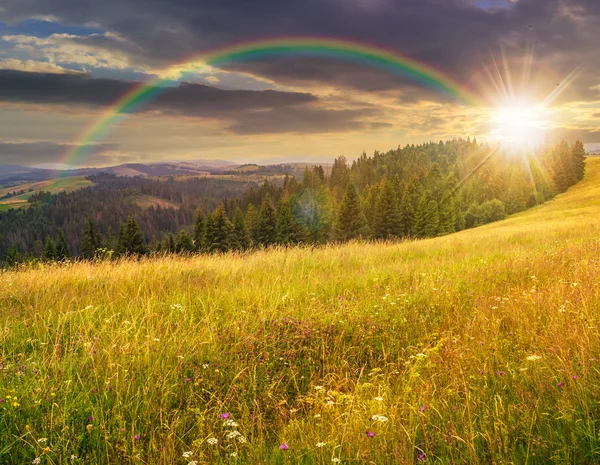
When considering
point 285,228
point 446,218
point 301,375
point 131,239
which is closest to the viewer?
point 301,375

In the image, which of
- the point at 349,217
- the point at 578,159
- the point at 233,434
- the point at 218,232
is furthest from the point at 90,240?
the point at 578,159

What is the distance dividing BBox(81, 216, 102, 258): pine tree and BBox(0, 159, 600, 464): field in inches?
2046

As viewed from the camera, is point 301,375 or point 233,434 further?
point 301,375

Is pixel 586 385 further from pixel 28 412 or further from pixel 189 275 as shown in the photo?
pixel 189 275

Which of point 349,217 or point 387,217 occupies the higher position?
point 349,217

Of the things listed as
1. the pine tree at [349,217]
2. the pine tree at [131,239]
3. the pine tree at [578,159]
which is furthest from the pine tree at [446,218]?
the pine tree at [131,239]

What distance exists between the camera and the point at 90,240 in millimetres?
53469

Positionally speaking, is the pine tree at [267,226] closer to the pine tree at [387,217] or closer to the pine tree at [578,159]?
the pine tree at [387,217]

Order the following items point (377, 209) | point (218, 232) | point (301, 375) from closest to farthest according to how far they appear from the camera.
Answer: point (301, 375), point (218, 232), point (377, 209)

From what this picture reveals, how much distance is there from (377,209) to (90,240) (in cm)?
5212

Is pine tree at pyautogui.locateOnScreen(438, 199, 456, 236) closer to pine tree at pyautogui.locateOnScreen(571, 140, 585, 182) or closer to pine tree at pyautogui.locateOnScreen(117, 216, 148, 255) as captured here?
pine tree at pyautogui.locateOnScreen(571, 140, 585, 182)

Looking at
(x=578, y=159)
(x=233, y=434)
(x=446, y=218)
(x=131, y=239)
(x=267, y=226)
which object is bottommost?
(x=267, y=226)

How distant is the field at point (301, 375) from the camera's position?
250 centimetres

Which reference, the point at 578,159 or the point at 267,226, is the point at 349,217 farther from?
the point at 578,159
